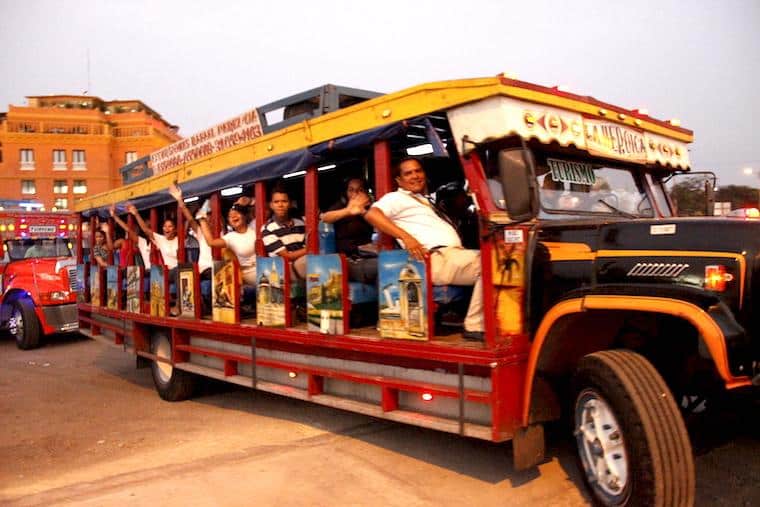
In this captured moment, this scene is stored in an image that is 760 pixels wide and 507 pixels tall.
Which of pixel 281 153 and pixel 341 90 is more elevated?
pixel 341 90

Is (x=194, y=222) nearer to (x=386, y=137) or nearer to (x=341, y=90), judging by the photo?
(x=341, y=90)

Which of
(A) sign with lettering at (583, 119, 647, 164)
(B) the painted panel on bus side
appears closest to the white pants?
(B) the painted panel on bus side

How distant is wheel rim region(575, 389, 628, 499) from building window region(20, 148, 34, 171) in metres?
50.3

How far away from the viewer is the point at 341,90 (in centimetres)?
511

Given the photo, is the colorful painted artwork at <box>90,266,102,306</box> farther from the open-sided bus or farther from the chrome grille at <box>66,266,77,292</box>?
the open-sided bus

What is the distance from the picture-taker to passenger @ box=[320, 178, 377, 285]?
4.83 m

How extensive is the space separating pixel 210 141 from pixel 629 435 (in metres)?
5.14

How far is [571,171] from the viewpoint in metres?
4.18

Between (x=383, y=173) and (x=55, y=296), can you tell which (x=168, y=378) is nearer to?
(x=383, y=173)

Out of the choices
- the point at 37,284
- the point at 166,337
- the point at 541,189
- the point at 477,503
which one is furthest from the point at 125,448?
the point at 37,284

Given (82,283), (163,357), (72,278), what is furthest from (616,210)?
(72,278)

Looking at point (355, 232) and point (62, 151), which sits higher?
point (62, 151)

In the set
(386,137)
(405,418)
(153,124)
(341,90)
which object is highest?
(153,124)

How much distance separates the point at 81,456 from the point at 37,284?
7746mm
